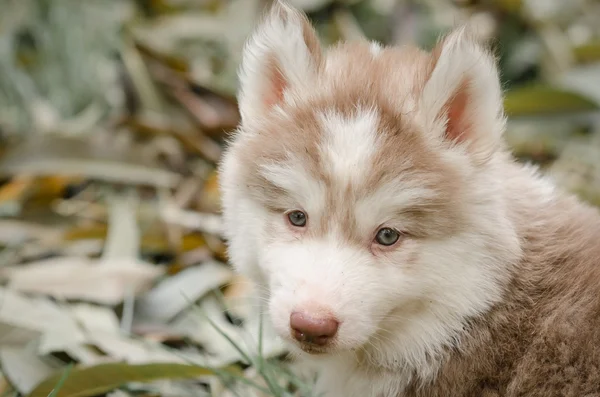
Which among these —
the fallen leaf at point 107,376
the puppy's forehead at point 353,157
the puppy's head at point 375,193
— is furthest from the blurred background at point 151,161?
the puppy's forehead at point 353,157

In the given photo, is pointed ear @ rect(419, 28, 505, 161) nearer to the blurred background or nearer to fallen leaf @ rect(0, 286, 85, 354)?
the blurred background

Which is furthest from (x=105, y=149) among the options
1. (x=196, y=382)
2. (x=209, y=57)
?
(x=196, y=382)

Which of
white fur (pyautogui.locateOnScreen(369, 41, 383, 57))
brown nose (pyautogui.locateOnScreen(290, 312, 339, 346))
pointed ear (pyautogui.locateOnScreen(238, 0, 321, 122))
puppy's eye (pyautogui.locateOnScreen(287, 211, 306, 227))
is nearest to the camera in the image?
brown nose (pyautogui.locateOnScreen(290, 312, 339, 346))

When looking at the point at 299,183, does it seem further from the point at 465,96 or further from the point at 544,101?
the point at 544,101

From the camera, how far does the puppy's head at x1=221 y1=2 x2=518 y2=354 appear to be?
2.49 m

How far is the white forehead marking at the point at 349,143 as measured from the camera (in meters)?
2.50

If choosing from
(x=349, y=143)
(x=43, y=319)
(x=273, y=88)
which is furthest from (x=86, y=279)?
(x=349, y=143)

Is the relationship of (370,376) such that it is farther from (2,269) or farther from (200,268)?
(2,269)

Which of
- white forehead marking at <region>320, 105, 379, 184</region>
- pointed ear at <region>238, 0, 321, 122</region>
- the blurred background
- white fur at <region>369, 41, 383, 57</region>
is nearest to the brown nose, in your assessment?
white forehead marking at <region>320, 105, 379, 184</region>

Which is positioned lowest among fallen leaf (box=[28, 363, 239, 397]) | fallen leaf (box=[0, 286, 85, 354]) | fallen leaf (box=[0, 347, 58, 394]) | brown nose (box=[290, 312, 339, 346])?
fallen leaf (box=[0, 286, 85, 354])

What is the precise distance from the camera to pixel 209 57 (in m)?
6.33

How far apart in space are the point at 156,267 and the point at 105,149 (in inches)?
46.2

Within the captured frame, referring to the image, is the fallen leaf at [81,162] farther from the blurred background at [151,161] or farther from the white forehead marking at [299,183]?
the white forehead marking at [299,183]

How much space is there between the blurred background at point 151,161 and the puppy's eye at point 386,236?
73cm
